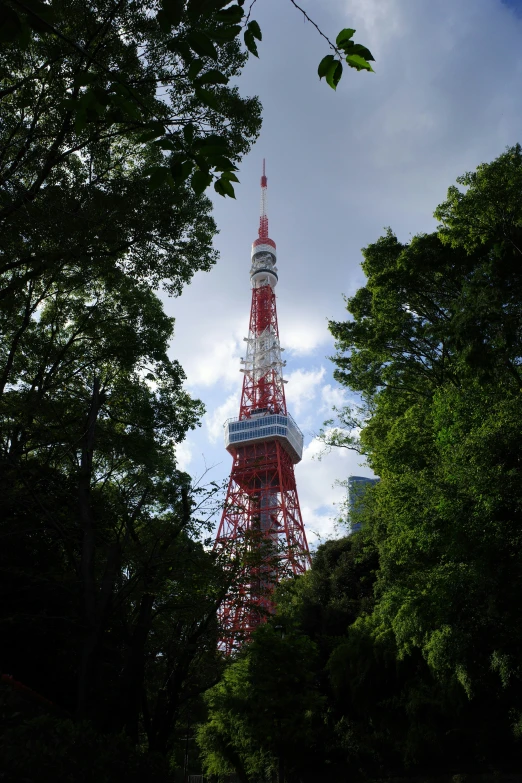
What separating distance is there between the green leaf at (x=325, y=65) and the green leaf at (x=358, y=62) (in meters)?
0.08

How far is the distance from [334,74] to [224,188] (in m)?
0.62

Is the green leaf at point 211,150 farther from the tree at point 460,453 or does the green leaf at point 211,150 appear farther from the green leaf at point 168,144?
the tree at point 460,453

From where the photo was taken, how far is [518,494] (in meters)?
8.60

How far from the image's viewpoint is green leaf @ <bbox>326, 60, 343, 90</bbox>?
2082 millimetres

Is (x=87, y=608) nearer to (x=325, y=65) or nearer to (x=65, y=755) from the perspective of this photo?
(x=65, y=755)

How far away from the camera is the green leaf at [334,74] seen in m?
2.08

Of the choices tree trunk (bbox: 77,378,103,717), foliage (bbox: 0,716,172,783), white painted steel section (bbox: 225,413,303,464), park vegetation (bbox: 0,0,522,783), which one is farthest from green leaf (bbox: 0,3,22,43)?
white painted steel section (bbox: 225,413,303,464)

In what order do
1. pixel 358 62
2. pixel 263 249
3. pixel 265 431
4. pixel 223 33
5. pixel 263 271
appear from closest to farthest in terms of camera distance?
1. pixel 223 33
2. pixel 358 62
3. pixel 265 431
4. pixel 263 271
5. pixel 263 249

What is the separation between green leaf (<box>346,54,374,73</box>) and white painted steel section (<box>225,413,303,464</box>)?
43212 mm

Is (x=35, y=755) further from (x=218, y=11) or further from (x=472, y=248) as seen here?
(x=472, y=248)

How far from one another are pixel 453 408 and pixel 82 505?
6.65m

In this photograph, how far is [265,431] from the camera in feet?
149

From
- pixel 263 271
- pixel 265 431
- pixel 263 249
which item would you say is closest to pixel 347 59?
pixel 265 431

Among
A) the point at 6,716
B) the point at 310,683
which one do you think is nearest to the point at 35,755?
the point at 6,716
